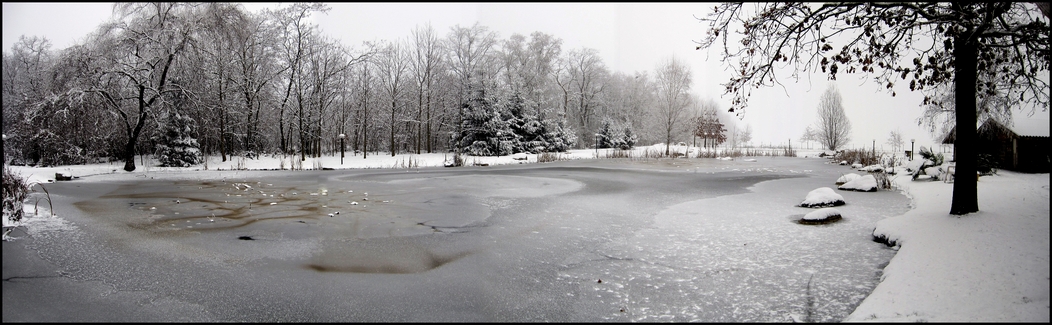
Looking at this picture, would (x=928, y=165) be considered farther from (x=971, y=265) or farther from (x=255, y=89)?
(x=255, y=89)

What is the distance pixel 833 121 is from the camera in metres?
39.1

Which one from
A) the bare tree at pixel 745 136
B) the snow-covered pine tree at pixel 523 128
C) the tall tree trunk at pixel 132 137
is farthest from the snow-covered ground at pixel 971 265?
the bare tree at pixel 745 136

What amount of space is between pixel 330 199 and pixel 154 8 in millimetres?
17959

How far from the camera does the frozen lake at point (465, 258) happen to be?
3932mm

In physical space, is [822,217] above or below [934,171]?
below

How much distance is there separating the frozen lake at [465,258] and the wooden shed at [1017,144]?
2100mm

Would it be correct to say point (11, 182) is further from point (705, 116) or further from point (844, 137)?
point (705, 116)

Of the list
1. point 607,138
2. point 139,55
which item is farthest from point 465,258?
point 607,138

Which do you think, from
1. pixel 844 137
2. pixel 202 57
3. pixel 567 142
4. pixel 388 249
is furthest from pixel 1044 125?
pixel 844 137

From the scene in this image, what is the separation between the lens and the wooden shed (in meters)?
7.58

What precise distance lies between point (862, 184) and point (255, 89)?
2642cm

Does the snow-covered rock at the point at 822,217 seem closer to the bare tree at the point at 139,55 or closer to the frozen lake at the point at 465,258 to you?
the frozen lake at the point at 465,258

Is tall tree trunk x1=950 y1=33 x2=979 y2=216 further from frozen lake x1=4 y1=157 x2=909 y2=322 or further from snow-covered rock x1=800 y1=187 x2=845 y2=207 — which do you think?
snow-covered rock x1=800 y1=187 x2=845 y2=207

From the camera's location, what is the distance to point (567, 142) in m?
38.0
